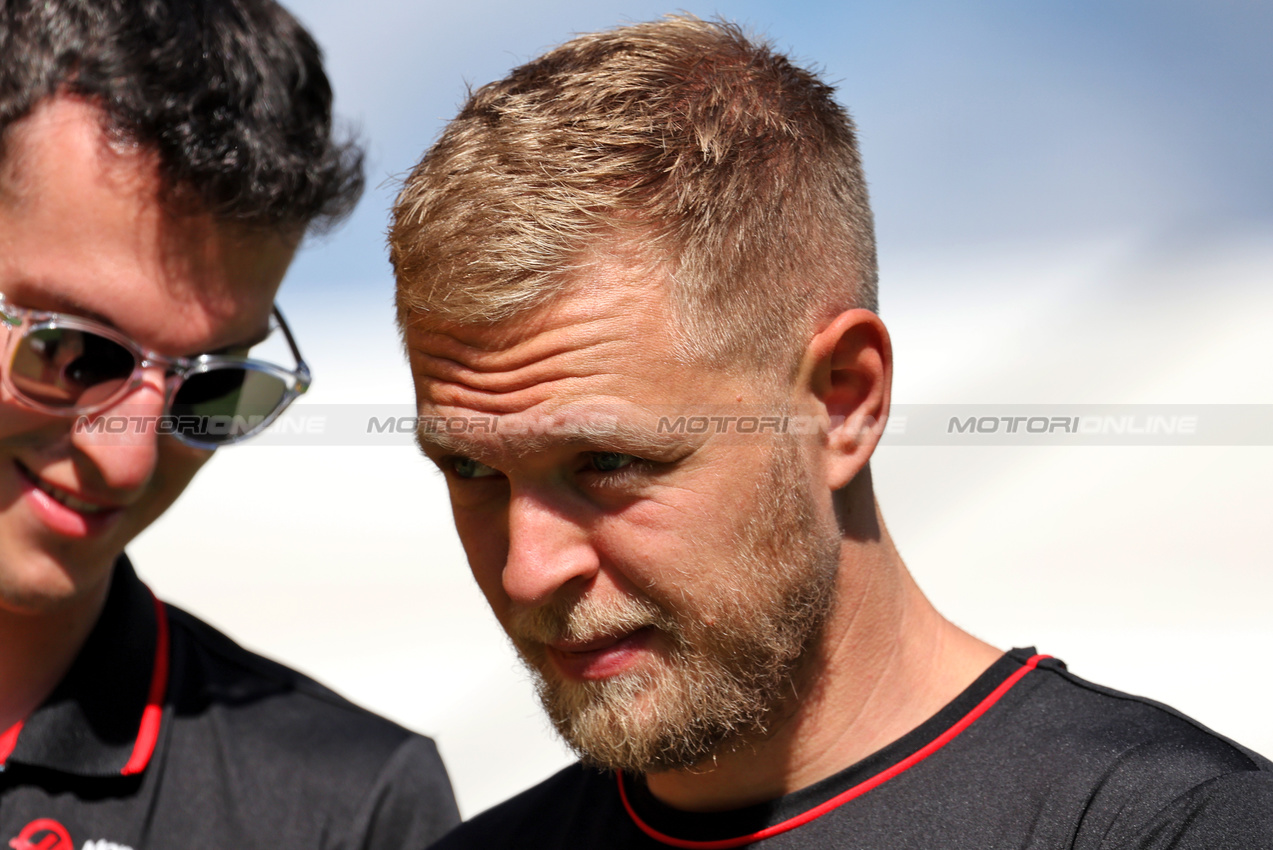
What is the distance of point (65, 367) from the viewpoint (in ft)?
6.96

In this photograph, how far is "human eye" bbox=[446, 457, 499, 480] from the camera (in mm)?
1792

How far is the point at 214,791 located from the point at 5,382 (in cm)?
101

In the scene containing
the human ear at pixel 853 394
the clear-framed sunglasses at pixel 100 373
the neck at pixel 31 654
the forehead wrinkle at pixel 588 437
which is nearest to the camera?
the forehead wrinkle at pixel 588 437

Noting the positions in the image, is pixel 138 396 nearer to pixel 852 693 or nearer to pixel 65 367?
pixel 65 367

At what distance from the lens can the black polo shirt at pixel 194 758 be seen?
2.23m

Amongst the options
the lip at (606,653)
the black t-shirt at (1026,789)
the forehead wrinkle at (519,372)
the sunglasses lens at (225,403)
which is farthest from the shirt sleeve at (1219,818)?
the sunglasses lens at (225,403)

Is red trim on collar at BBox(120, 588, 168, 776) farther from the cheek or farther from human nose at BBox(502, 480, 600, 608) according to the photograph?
human nose at BBox(502, 480, 600, 608)

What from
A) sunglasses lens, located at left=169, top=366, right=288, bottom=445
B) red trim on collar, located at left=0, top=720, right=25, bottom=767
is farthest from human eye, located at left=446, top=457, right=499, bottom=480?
red trim on collar, located at left=0, top=720, right=25, bottom=767

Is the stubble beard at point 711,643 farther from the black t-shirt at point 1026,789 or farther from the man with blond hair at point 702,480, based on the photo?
the black t-shirt at point 1026,789

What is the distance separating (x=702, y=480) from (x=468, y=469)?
0.43 m

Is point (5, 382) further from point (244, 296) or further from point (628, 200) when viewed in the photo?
point (628, 200)

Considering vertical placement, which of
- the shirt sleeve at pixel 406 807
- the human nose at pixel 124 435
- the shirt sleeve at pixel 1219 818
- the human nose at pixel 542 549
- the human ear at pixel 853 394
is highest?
the human ear at pixel 853 394

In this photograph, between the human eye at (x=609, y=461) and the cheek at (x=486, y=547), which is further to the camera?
the cheek at (x=486, y=547)

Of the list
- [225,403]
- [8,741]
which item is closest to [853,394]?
[225,403]
